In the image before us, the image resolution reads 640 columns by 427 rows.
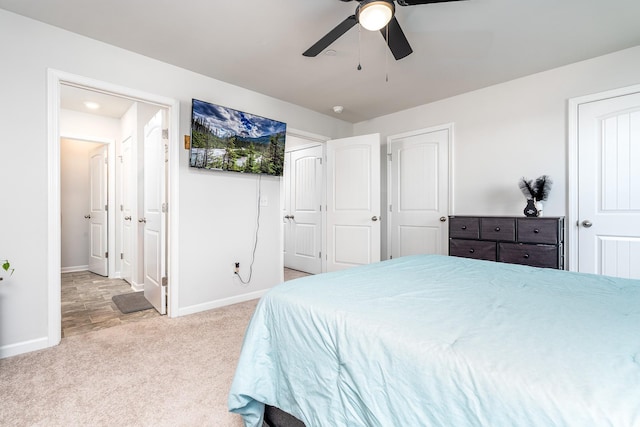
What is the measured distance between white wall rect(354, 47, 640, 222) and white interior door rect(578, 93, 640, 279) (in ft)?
0.49

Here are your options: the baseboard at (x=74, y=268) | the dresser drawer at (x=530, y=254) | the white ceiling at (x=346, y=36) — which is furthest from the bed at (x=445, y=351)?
the baseboard at (x=74, y=268)

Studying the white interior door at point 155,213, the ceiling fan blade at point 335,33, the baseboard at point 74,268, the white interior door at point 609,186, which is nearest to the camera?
the ceiling fan blade at point 335,33

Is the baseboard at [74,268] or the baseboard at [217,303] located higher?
the baseboard at [74,268]

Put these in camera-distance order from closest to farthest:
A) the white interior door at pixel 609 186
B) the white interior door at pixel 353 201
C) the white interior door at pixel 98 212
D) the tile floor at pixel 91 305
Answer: the white interior door at pixel 609 186 → the tile floor at pixel 91 305 → the white interior door at pixel 353 201 → the white interior door at pixel 98 212

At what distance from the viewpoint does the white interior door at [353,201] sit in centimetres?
386

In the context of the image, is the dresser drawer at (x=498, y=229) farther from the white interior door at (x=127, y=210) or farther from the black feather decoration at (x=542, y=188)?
the white interior door at (x=127, y=210)

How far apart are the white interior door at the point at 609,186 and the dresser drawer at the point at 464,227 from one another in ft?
2.87

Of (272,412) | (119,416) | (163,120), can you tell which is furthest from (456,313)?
(163,120)

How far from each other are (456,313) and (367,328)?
0.97 ft

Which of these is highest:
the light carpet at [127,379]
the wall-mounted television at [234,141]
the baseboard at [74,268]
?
the wall-mounted television at [234,141]

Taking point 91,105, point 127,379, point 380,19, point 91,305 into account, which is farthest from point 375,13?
point 91,105

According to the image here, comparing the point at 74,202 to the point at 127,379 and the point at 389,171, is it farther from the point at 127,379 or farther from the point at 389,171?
the point at 389,171

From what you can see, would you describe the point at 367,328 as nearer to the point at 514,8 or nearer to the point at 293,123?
the point at 514,8

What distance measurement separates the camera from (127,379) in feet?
6.02
